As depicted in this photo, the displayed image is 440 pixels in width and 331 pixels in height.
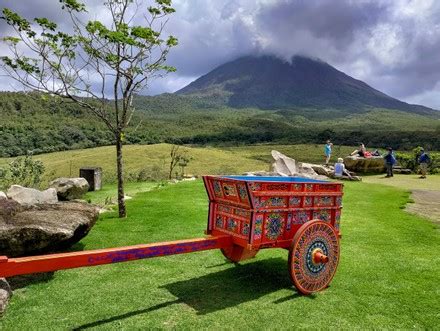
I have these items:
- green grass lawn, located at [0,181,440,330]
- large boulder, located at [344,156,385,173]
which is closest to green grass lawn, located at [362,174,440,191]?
large boulder, located at [344,156,385,173]

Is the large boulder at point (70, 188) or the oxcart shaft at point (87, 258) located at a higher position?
the oxcart shaft at point (87, 258)

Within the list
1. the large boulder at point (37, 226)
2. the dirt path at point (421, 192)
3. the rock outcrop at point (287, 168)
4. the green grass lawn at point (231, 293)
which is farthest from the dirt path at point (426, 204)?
the large boulder at point (37, 226)

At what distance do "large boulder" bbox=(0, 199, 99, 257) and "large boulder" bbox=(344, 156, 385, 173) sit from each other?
22627 millimetres

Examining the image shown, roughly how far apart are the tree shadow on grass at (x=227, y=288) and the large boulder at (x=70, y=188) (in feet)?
35.4

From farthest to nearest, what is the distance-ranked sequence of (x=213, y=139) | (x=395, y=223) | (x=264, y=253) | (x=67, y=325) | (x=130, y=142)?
1. (x=213, y=139)
2. (x=130, y=142)
3. (x=395, y=223)
4. (x=264, y=253)
5. (x=67, y=325)

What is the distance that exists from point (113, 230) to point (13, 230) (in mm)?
4067

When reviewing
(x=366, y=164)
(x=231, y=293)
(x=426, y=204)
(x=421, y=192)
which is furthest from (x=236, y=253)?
(x=366, y=164)

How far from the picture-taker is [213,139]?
113312mm

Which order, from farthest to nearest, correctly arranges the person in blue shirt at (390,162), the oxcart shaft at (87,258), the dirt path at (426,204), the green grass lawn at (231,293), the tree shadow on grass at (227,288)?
the person in blue shirt at (390,162), the dirt path at (426,204), the tree shadow on grass at (227,288), the green grass lawn at (231,293), the oxcart shaft at (87,258)

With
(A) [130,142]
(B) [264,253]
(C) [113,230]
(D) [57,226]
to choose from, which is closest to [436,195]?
(B) [264,253]

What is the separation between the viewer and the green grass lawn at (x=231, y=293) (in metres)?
5.81

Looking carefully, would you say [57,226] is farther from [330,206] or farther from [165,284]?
[330,206]

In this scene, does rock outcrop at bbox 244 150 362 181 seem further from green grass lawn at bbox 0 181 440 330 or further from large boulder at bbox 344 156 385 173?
green grass lawn at bbox 0 181 440 330

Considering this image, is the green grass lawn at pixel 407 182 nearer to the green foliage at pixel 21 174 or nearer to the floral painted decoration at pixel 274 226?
the floral painted decoration at pixel 274 226
